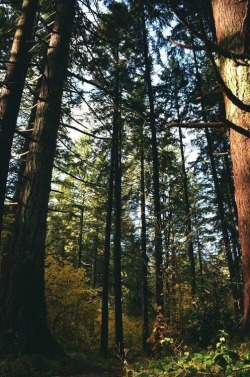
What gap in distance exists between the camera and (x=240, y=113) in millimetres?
2748

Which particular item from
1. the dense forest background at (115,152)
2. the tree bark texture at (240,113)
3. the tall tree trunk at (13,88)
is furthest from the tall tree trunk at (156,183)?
the tree bark texture at (240,113)

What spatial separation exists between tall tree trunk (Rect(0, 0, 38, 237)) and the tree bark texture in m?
3.44

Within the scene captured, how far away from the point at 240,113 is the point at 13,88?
386 centimetres

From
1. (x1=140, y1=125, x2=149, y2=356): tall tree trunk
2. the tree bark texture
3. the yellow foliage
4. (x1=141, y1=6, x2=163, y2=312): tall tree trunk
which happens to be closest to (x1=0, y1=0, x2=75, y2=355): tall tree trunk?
(x1=141, y1=6, x2=163, y2=312): tall tree trunk

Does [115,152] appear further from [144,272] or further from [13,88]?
[13,88]

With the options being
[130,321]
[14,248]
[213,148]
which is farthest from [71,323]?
[213,148]

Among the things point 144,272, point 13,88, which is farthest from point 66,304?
point 13,88

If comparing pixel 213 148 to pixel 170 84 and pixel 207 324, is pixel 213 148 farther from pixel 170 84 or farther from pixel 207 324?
pixel 207 324

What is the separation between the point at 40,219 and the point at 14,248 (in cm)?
73

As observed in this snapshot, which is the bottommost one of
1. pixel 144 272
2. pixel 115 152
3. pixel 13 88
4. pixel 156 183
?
pixel 144 272

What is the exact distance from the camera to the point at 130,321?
2141cm

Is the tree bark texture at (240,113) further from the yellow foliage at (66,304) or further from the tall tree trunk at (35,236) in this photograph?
the yellow foliage at (66,304)

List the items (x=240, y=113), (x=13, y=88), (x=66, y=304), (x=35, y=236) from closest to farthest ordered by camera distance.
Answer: (x=240, y=113), (x=13, y=88), (x=35, y=236), (x=66, y=304)

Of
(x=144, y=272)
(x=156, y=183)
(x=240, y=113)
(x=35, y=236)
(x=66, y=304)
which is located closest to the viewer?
(x=240, y=113)
